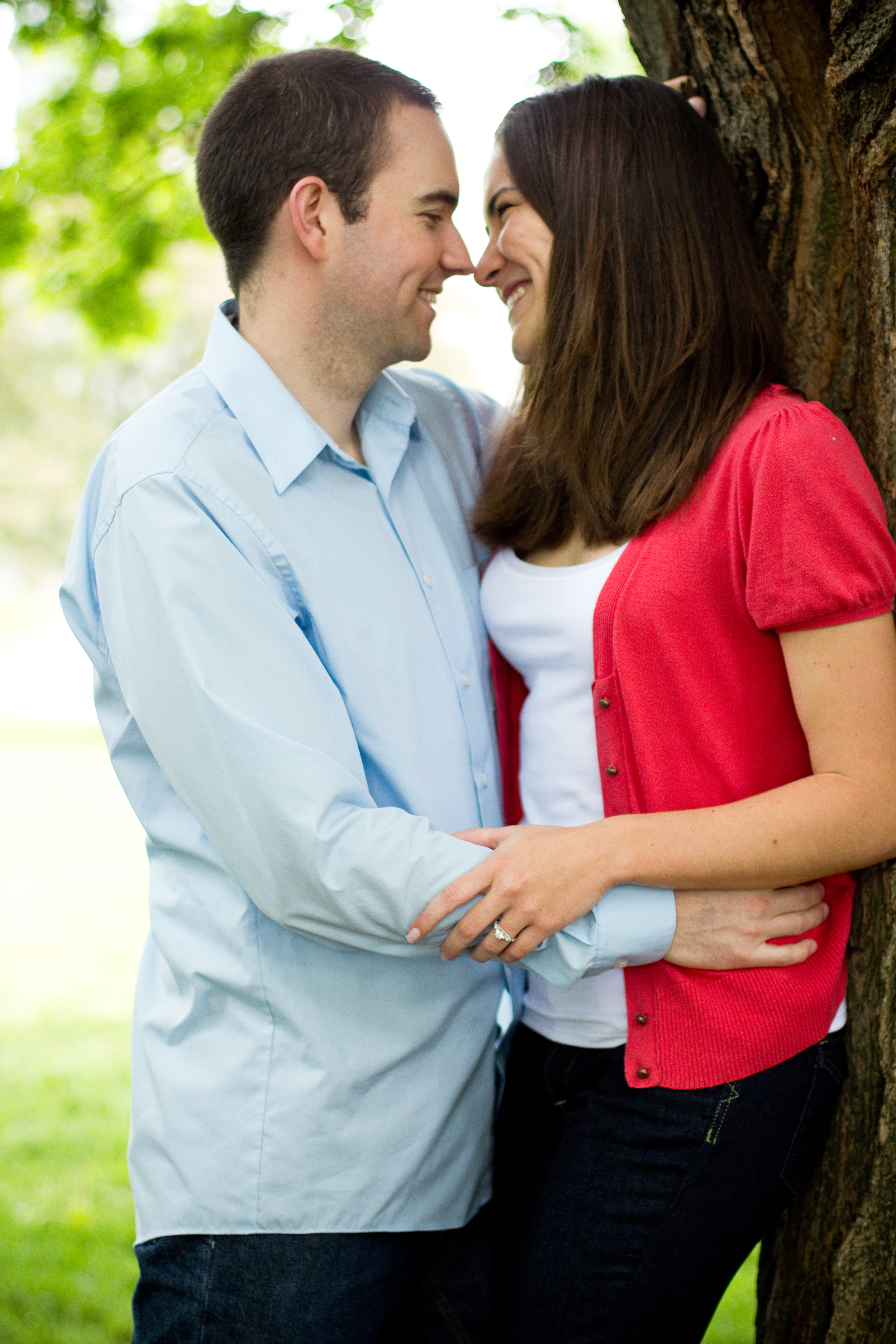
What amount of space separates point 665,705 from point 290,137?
1.40 metres

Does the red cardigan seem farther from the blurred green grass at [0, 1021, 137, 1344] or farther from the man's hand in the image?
the blurred green grass at [0, 1021, 137, 1344]

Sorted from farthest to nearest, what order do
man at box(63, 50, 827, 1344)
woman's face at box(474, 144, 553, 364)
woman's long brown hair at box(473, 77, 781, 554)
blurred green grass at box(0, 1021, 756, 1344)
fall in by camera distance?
1. blurred green grass at box(0, 1021, 756, 1344)
2. woman's face at box(474, 144, 553, 364)
3. woman's long brown hair at box(473, 77, 781, 554)
4. man at box(63, 50, 827, 1344)

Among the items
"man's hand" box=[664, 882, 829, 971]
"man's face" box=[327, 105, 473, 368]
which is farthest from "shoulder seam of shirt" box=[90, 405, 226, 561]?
"man's hand" box=[664, 882, 829, 971]

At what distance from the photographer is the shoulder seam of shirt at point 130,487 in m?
1.88

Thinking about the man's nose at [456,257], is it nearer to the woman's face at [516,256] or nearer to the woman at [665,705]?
the woman's face at [516,256]

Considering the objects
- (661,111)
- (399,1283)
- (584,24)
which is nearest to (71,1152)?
(399,1283)

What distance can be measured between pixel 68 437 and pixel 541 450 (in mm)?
26268

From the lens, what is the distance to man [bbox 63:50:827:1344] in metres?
1.82

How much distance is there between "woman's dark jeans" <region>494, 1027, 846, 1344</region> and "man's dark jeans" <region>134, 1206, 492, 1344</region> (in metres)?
0.24

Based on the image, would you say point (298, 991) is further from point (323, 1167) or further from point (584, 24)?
point (584, 24)

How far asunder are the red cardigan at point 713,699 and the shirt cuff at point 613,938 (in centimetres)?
10

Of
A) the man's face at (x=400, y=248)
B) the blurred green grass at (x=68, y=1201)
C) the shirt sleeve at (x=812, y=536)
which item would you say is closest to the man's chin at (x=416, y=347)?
the man's face at (x=400, y=248)

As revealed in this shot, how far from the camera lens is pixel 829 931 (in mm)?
2023

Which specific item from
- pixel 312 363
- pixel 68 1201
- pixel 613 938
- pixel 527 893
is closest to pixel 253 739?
pixel 527 893
